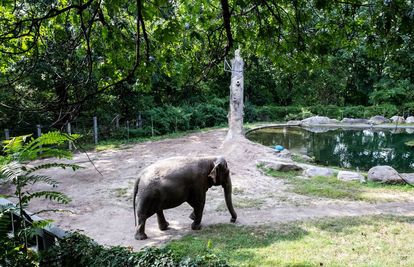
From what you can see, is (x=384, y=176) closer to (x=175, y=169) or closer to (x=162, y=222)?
(x=175, y=169)

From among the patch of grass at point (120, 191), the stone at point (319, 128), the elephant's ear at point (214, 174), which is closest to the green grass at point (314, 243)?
the elephant's ear at point (214, 174)

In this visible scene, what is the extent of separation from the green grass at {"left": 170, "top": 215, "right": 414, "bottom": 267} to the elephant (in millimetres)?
715

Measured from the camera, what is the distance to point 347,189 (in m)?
9.31

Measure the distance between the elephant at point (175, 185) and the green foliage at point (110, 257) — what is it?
2498 mm

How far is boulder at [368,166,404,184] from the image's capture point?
10.0 meters

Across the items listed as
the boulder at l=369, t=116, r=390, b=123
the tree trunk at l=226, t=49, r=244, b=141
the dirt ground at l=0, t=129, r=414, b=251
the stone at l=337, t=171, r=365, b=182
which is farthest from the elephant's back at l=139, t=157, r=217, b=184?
the boulder at l=369, t=116, r=390, b=123

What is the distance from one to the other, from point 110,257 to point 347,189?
8.02m

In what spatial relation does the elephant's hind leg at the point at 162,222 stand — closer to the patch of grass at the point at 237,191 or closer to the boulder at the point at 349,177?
the patch of grass at the point at 237,191

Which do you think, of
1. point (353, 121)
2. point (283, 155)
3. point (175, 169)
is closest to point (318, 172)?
point (283, 155)

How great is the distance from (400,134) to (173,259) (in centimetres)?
2627

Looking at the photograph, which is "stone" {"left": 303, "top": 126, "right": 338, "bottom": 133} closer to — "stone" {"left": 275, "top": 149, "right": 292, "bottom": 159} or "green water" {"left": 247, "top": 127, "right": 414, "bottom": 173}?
"green water" {"left": 247, "top": 127, "right": 414, "bottom": 173}

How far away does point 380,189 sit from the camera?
31.0ft

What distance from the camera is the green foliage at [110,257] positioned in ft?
10.5

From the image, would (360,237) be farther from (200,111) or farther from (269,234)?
(200,111)
